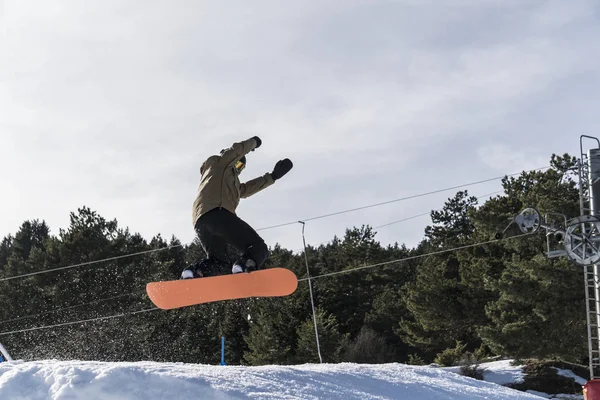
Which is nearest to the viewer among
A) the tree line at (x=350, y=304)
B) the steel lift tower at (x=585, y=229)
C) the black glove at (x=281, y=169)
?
the black glove at (x=281, y=169)

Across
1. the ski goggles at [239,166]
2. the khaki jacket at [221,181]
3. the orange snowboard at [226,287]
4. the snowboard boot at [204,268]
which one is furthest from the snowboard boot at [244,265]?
the ski goggles at [239,166]

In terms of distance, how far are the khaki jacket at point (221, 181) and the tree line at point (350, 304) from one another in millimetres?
17733

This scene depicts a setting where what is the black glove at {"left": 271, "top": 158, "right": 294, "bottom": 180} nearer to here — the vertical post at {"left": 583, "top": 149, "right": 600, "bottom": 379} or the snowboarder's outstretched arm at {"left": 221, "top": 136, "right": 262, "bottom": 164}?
the snowboarder's outstretched arm at {"left": 221, "top": 136, "right": 262, "bottom": 164}

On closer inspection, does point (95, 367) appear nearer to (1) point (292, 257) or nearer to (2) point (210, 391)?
(2) point (210, 391)

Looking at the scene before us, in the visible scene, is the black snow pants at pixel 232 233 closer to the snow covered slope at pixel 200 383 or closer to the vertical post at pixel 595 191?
the snow covered slope at pixel 200 383

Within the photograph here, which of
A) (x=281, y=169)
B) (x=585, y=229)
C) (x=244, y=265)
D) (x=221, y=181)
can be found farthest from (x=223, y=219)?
(x=585, y=229)

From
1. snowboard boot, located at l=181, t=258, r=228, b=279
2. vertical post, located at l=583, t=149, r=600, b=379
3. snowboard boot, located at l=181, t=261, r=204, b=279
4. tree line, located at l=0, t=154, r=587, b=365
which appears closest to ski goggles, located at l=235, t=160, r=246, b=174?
snowboard boot, located at l=181, t=258, r=228, b=279

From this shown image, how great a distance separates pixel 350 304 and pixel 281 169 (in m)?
34.9

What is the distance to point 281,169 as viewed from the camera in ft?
25.7

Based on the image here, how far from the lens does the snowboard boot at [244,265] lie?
23.7ft

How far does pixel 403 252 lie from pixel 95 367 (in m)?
42.6

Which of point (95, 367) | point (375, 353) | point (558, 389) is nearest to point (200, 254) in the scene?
point (375, 353)

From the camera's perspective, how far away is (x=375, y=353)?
109 feet

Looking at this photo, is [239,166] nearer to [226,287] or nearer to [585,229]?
[226,287]
